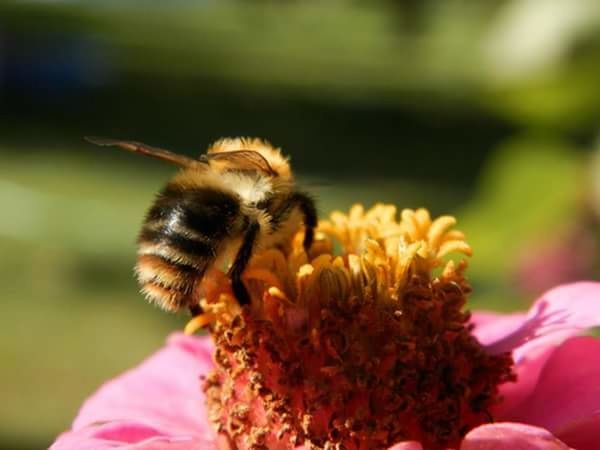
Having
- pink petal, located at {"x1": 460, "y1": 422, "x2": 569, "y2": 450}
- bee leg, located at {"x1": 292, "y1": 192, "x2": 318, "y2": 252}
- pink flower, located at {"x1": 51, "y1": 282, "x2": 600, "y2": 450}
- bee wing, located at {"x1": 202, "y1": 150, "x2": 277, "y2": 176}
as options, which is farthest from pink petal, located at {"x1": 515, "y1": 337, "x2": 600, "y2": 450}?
bee wing, located at {"x1": 202, "y1": 150, "x2": 277, "y2": 176}

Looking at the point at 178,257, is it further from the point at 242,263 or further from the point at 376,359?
the point at 376,359

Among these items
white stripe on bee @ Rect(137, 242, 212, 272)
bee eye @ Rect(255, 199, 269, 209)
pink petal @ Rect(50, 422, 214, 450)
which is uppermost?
bee eye @ Rect(255, 199, 269, 209)

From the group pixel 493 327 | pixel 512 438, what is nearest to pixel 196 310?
pixel 493 327

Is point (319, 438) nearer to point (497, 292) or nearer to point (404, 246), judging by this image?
point (404, 246)

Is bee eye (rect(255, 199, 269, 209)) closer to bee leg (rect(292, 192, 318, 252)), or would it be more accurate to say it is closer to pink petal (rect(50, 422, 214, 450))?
bee leg (rect(292, 192, 318, 252))

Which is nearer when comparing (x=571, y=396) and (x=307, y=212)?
(x=571, y=396)

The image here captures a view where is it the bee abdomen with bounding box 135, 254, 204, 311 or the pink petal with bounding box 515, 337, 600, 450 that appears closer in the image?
the pink petal with bounding box 515, 337, 600, 450

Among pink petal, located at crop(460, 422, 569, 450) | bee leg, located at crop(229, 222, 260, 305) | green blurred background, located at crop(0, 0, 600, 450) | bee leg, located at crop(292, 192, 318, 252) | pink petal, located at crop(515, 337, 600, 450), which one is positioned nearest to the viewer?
pink petal, located at crop(460, 422, 569, 450)

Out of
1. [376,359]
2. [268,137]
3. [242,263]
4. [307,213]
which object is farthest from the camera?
[268,137]
